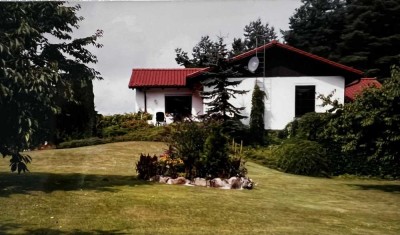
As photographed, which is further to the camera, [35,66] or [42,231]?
[35,66]

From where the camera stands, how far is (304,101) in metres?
12.9

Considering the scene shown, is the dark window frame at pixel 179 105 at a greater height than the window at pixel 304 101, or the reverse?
the window at pixel 304 101

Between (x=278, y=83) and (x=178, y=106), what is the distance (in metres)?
6.92

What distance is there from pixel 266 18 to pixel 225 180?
525 centimetres

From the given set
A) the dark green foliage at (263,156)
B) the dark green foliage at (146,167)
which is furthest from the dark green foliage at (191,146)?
the dark green foliage at (263,156)

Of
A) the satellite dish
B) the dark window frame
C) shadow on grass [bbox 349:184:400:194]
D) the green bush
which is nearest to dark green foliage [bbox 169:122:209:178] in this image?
the dark window frame

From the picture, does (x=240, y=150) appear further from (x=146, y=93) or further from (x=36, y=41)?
(x=36, y=41)

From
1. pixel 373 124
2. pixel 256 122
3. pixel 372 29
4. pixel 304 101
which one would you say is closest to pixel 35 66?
pixel 372 29

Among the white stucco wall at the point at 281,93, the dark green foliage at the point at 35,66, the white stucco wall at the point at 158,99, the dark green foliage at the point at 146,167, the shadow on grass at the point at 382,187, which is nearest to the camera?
the dark green foliage at the point at 35,66

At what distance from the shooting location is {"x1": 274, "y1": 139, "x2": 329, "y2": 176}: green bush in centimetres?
1111

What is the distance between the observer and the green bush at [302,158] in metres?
11.1

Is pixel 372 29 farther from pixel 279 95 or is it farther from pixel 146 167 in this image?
pixel 279 95

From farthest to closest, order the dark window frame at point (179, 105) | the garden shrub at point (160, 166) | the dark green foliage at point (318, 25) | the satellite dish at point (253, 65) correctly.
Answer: the satellite dish at point (253, 65), the garden shrub at point (160, 166), the dark window frame at point (179, 105), the dark green foliage at point (318, 25)

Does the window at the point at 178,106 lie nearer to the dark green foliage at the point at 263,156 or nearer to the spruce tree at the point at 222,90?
the spruce tree at the point at 222,90
